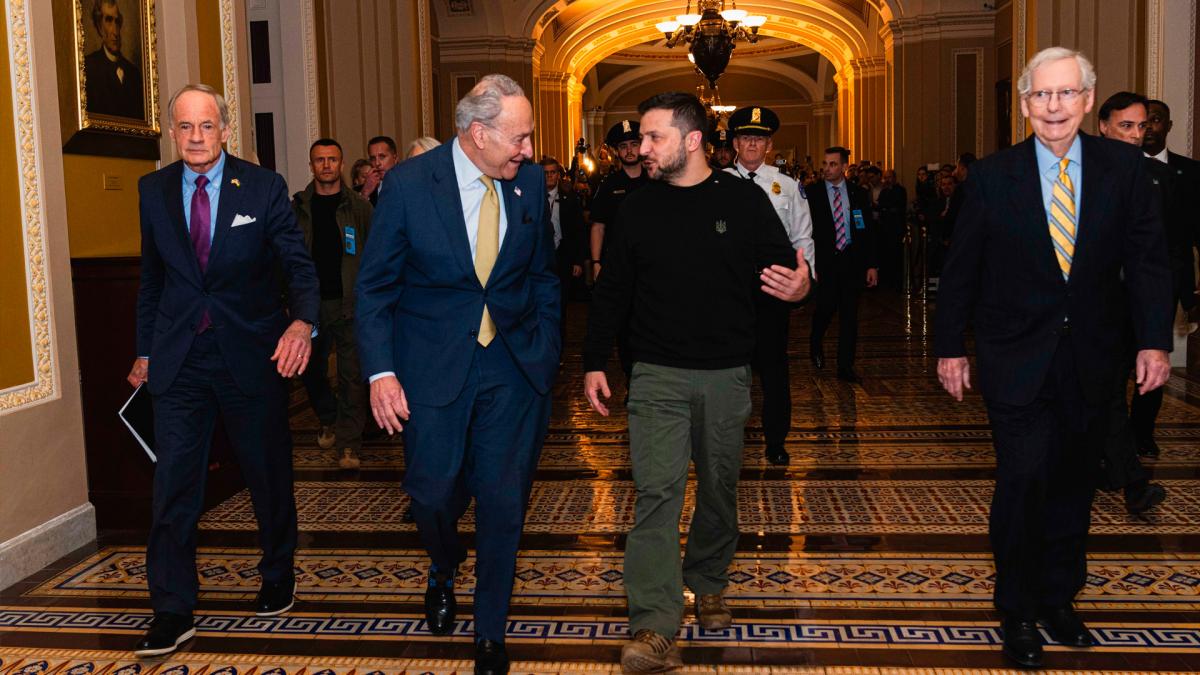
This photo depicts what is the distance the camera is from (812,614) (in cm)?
357

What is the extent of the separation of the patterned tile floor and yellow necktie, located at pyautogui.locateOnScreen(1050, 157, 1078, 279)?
3.64ft

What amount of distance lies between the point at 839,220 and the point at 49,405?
4.72m

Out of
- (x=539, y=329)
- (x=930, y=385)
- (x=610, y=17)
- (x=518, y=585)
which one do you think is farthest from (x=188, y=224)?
(x=610, y=17)

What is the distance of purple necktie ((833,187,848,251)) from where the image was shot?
7.30m

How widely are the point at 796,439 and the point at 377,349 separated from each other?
3657mm

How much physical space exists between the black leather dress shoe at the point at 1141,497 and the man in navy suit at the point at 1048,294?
1.61m

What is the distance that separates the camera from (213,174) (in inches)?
138

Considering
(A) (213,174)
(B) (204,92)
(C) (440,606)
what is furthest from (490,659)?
(B) (204,92)

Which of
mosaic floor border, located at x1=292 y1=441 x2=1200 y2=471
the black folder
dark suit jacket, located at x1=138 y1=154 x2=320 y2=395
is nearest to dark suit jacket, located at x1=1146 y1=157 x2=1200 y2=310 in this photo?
mosaic floor border, located at x1=292 y1=441 x2=1200 y2=471

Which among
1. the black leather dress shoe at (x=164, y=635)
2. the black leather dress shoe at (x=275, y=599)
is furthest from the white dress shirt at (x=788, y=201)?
the black leather dress shoe at (x=164, y=635)

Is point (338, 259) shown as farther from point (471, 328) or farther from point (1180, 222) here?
point (1180, 222)

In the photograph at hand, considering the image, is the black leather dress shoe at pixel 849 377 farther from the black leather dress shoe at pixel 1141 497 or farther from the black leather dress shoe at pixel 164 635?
the black leather dress shoe at pixel 164 635

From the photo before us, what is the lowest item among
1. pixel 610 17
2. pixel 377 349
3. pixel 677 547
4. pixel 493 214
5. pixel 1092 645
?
pixel 1092 645

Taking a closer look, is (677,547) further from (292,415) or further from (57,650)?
(292,415)
